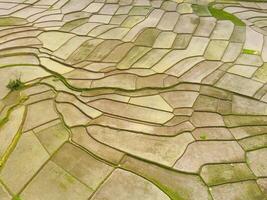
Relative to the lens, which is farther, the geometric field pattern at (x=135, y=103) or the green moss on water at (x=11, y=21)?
the green moss on water at (x=11, y=21)

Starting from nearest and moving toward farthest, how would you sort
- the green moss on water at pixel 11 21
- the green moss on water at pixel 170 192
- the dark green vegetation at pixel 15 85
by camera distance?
the green moss on water at pixel 170 192, the dark green vegetation at pixel 15 85, the green moss on water at pixel 11 21

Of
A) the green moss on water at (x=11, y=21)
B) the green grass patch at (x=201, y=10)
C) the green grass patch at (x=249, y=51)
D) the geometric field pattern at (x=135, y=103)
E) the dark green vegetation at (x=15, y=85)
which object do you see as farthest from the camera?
the green grass patch at (x=201, y=10)

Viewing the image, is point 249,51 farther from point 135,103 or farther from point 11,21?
point 11,21

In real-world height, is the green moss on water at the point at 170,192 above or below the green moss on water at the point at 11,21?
below

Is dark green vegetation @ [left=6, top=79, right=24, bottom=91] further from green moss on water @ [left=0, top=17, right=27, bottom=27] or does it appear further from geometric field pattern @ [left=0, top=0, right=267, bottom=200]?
green moss on water @ [left=0, top=17, right=27, bottom=27]

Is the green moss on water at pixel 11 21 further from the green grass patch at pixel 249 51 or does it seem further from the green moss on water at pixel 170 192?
the green moss on water at pixel 170 192

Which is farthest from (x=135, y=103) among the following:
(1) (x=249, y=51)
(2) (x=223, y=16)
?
(2) (x=223, y=16)

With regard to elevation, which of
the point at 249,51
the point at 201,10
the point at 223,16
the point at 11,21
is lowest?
the point at 249,51

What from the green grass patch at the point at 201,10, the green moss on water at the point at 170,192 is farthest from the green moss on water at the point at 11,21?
the green moss on water at the point at 170,192

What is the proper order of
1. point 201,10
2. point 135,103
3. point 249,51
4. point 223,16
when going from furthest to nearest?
point 201,10, point 223,16, point 249,51, point 135,103
